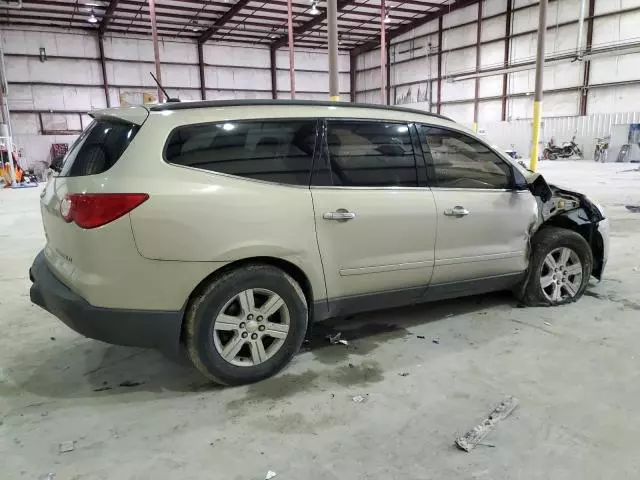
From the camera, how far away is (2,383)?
286 cm

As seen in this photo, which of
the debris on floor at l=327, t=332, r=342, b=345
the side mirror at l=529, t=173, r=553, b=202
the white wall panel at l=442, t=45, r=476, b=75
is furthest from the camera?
the white wall panel at l=442, t=45, r=476, b=75

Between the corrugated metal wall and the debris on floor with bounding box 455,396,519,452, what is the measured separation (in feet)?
75.1

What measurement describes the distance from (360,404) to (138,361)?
1490mm

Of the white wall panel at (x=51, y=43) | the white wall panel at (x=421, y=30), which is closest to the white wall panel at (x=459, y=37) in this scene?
the white wall panel at (x=421, y=30)

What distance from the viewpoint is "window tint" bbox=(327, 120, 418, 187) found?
2953 millimetres

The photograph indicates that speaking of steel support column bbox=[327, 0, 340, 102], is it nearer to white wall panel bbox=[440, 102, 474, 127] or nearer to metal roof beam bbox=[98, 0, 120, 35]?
metal roof beam bbox=[98, 0, 120, 35]

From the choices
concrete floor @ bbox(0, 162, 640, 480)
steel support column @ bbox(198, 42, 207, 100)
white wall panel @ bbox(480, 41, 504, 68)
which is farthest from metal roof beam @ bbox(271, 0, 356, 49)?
concrete floor @ bbox(0, 162, 640, 480)

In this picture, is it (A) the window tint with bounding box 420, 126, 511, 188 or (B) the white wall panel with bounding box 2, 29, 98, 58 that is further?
(B) the white wall panel with bounding box 2, 29, 98, 58

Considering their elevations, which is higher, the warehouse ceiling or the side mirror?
the warehouse ceiling

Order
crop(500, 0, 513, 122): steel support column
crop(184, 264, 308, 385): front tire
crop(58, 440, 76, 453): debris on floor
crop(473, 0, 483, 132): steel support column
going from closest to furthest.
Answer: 1. crop(58, 440, 76, 453): debris on floor
2. crop(184, 264, 308, 385): front tire
3. crop(500, 0, 513, 122): steel support column
4. crop(473, 0, 483, 132): steel support column

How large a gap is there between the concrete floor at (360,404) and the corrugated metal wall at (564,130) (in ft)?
70.0

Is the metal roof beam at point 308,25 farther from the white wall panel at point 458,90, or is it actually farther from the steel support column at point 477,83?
the white wall panel at point 458,90

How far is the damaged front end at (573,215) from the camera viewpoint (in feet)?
12.3

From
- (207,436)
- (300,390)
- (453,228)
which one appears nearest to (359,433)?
(300,390)
